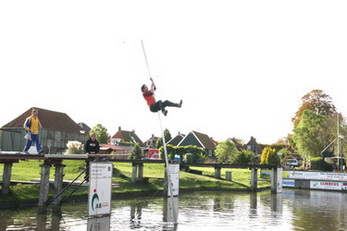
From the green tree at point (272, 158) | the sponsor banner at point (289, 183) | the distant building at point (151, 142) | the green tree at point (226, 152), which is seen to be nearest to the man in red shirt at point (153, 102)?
the sponsor banner at point (289, 183)

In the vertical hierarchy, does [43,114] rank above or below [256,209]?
above

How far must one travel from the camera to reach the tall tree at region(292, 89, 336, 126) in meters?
82.5

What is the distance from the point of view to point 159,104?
1578 centimetres

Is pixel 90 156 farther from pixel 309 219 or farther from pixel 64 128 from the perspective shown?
pixel 64 128

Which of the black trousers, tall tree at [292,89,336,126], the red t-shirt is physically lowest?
the black trousers

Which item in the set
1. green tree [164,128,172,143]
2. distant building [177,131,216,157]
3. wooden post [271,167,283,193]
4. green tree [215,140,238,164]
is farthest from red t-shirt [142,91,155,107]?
green tree [164,128,172,143]

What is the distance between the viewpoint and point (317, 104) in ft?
272

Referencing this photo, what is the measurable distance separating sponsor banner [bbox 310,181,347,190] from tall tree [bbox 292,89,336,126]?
38.7 m

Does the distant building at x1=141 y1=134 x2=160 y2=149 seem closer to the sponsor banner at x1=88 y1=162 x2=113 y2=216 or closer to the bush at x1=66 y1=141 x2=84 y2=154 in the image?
the bush at x1=66 y1=141 x2=84 y2=154

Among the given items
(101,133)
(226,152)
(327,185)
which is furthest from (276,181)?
(101,133)

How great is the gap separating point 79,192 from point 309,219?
1333cm

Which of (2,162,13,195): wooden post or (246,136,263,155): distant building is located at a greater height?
(246,136,263,155): distant building

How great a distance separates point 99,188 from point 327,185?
1386 inches

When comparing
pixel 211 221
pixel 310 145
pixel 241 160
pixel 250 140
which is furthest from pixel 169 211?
pixel 250 140
